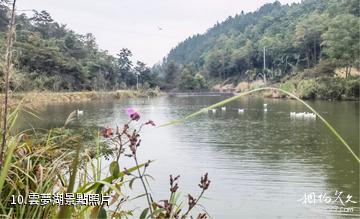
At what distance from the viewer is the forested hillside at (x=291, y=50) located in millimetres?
37031

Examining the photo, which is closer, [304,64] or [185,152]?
[185,152]

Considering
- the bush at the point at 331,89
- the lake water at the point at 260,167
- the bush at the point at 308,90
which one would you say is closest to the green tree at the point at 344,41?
the bush at the point at 331,89

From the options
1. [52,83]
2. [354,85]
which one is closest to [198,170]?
[354,85]

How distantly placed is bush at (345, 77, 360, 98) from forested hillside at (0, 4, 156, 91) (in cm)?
2182

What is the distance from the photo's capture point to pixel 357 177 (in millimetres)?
7578

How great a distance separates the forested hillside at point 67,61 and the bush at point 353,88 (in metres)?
21.8

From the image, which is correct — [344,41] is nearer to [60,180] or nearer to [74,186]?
[60,180]

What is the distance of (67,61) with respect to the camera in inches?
1566

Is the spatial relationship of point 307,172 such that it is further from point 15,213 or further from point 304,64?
point 304,64

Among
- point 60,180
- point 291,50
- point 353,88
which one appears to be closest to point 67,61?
point 353,88

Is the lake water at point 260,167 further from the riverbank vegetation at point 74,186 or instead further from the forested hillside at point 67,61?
the forested hillside at point 67,61

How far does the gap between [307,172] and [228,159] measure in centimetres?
190

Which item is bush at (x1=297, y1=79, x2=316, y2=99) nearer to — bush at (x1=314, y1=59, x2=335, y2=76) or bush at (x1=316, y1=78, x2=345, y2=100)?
bush at (x1=316, y1=78, x2=345, y2=100)

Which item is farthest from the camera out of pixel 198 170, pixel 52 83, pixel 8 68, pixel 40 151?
pixel 52 83
